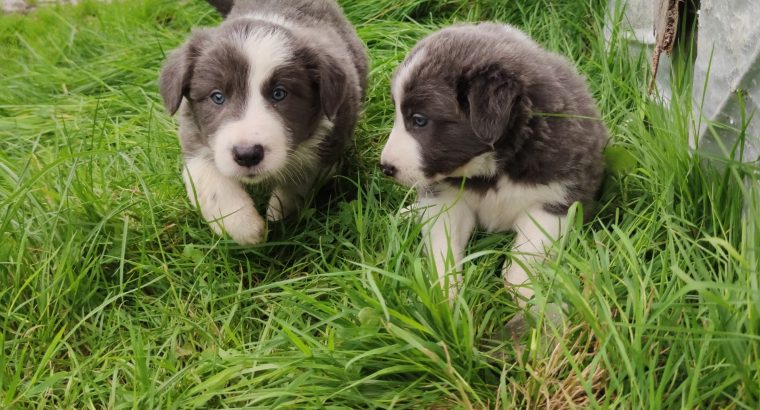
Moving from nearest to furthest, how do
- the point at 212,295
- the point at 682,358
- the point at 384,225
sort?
the point at 682,358 < the point at 212,295 < the point at 384,225

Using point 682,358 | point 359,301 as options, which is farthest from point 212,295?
point 682,358

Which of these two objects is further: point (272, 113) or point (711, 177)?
point (272, 113)

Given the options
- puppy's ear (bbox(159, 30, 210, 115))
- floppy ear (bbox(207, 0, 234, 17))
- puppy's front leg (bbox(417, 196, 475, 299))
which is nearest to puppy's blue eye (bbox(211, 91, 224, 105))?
puppy's ear (bbox(159, 30, 210, 115))

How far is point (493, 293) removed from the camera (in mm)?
3197

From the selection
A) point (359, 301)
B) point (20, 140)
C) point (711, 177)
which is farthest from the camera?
point (20, 140)

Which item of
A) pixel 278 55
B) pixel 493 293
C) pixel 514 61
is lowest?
pixel 493 293

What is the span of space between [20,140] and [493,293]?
10.6 feet

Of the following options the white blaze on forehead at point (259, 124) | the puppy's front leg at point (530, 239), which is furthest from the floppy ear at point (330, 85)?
the puppy's front leg at point (530, 239)

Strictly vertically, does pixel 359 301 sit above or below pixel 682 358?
below

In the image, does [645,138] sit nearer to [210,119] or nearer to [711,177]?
[711,177]

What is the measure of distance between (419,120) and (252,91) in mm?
788

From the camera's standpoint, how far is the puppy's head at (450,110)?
3195 mm

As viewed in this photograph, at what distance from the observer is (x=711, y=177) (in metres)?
3.16

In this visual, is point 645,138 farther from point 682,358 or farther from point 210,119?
point 210,119
